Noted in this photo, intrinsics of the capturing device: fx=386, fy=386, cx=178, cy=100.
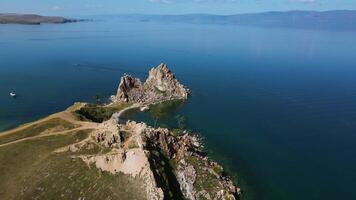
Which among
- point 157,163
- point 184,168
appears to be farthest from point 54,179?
point 184,168

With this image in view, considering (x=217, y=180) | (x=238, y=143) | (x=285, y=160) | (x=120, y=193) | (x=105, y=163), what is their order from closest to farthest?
(x=120, y=193) < (x=105, y=163) < (x=217, y=180) < (x=285, y=160) < (x=238, y=143)

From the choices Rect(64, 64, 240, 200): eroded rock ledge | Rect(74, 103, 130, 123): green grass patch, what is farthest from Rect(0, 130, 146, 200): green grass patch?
Rect(74, 103, 130, 123): green grass patch

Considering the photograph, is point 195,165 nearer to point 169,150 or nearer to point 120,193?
point 169,150

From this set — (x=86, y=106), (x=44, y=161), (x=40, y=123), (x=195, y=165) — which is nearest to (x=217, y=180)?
(x=195, y=165)

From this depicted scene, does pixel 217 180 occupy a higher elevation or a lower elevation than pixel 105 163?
lower

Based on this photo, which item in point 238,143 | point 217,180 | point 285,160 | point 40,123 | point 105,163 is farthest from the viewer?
point 238,143

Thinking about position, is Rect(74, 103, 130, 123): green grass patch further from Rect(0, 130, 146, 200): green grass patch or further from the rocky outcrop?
Rect(0, 130, 146, 200): green grass patch

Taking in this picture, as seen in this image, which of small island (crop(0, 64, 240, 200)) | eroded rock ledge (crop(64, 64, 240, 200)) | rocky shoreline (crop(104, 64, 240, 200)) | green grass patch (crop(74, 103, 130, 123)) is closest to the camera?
small island (crop(0, 64, 240, 200))
